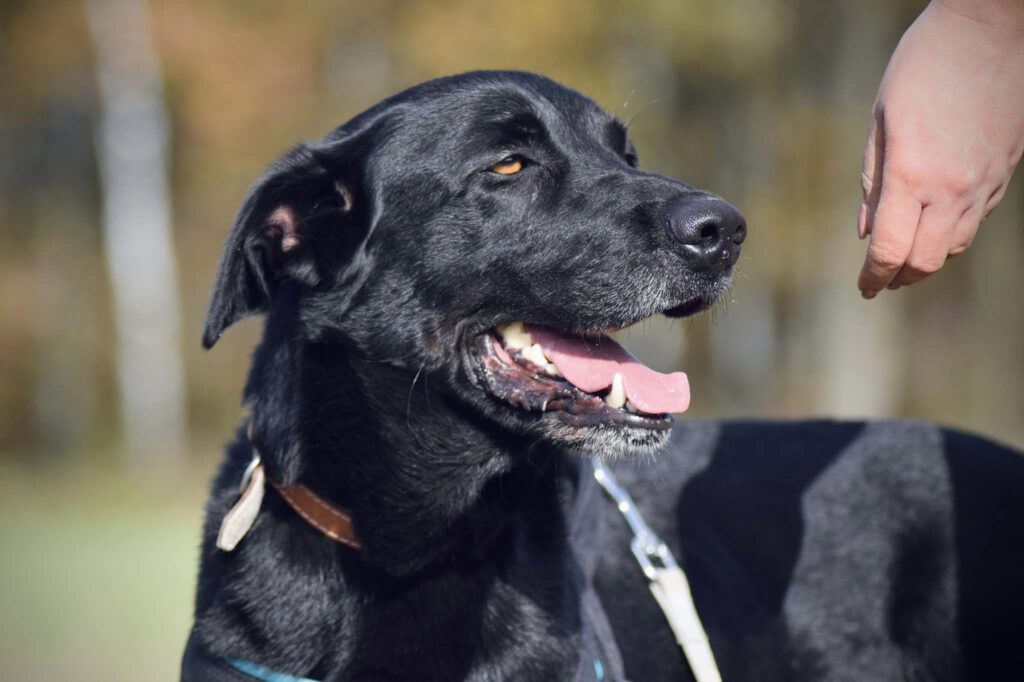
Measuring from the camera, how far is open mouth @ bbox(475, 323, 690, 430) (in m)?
2.96

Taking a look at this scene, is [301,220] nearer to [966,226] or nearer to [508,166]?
[508,166]

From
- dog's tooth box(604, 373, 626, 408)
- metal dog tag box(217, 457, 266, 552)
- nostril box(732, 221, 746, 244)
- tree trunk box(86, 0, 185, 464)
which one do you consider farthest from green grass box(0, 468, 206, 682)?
tree trunk box(86, 0, 185, 464)

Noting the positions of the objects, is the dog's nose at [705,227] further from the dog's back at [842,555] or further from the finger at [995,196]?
the dog's back at [842,555]

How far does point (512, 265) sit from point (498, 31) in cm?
1215

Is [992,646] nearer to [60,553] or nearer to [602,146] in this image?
[602,146]

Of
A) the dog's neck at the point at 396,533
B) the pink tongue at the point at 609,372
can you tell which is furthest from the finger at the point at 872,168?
the dog's neck at the point at 396,533

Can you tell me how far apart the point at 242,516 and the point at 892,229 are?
1.72 metres

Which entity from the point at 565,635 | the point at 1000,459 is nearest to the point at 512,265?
the point at 565,635

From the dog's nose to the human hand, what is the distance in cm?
49

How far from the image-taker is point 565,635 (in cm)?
299

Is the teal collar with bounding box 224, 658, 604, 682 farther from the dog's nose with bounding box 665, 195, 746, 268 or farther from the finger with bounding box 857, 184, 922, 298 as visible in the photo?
the finger with bounding box 857, 184, 922, 298

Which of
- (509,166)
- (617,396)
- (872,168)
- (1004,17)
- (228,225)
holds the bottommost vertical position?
(228,225)

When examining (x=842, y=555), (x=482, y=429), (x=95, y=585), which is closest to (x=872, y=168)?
(x=482, y=429)

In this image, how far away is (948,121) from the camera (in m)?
2.43
